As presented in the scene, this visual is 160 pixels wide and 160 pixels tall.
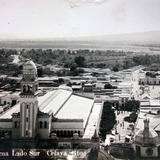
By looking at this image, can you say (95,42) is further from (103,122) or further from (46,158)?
(46,158)

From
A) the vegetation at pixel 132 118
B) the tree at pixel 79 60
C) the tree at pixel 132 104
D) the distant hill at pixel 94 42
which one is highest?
the distant hill at pixel 94 42

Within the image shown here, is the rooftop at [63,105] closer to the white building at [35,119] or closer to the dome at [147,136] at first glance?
the white building at [35,119]

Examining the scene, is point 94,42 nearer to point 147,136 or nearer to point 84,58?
point 84,58

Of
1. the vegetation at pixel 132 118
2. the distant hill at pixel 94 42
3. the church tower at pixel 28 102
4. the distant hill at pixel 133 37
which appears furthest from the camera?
the vegetation at pixel 132 118

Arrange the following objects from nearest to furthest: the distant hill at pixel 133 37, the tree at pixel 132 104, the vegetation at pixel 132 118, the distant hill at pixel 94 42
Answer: the distant hill at pixel 133 37
the distant hill at pixel 94 42
the vegetation at pixel 132 118
the tree at pixel 132 104

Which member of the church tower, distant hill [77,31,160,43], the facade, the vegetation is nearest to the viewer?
the facade

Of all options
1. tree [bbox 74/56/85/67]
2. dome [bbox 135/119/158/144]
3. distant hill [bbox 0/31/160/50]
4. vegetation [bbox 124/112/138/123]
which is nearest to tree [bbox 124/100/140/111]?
vegetation [bbox 124/112/138/123]

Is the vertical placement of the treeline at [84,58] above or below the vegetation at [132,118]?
above

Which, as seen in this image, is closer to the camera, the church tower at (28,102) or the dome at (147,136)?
the dome at (147,136)

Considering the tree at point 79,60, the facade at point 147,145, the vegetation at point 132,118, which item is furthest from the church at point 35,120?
the tree at point 79,60

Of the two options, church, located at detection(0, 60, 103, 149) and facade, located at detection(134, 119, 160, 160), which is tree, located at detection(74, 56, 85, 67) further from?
facade, located at detection(134, 119, 160, 160)
